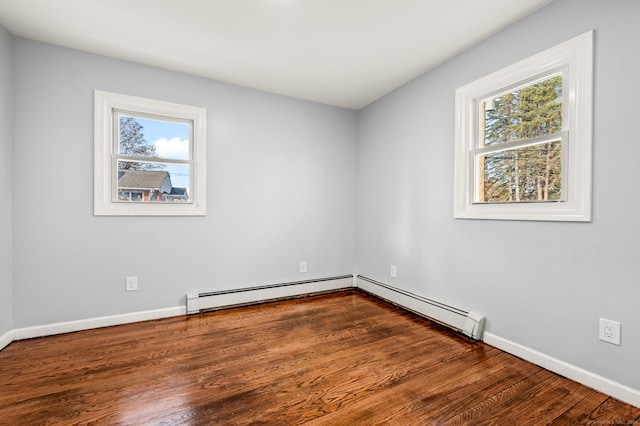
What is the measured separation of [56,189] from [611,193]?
409 centimetres

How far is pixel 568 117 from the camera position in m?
1.86

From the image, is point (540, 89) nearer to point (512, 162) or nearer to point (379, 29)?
point (512, 162)

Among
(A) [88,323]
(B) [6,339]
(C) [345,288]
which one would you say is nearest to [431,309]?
(C) [345,288]

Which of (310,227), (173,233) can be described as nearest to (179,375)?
(173,233)

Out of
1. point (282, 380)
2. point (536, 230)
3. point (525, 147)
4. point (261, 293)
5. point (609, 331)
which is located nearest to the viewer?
point (609, 331)

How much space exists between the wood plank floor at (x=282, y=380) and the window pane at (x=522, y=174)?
123cm

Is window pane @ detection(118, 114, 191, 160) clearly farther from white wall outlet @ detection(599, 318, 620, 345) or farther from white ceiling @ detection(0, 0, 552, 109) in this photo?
white wall outlet @ detection(599, 318, 620, 345)

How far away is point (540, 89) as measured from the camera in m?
2.07

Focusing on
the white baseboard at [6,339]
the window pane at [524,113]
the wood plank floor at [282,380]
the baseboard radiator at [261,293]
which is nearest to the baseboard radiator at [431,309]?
the wood plank floor at [282,380]

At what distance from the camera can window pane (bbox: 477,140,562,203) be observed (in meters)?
1.99

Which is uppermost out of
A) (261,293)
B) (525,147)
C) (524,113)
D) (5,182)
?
(524,113)

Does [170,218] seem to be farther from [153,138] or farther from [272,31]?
[272,31]

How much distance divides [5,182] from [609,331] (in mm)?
4371

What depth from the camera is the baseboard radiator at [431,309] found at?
7.67 feet
